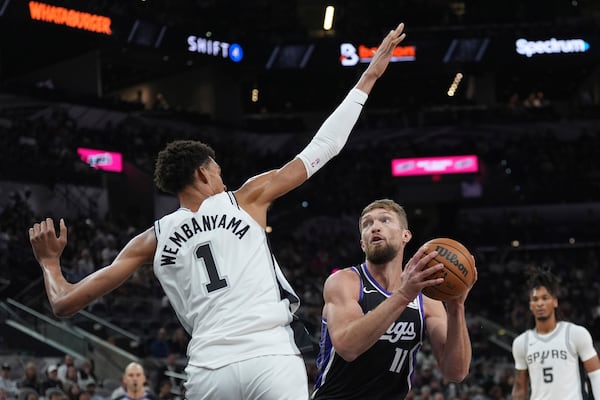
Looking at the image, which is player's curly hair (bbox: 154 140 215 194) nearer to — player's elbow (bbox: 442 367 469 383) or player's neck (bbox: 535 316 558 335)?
player's elbow (bbox: 442 367 469 383)

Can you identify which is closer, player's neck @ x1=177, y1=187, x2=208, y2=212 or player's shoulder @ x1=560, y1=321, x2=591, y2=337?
player's neck @ x1=177, y1=187, x2=208, y2=212

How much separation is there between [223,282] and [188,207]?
1.57ft

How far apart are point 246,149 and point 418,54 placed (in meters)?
7.85

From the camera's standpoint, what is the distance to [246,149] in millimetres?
37125

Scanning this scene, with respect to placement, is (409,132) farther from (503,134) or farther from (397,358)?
(397,358)

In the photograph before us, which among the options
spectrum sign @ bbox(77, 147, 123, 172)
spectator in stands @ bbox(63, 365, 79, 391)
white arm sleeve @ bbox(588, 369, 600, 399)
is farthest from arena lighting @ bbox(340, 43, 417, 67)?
white arm sleeve @ bbox(588, 369, 600, 399)

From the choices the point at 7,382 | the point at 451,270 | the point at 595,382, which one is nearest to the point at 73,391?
the point at 7,382

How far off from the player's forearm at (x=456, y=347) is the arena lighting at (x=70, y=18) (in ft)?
89.2

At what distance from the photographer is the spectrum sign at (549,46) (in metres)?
39.2

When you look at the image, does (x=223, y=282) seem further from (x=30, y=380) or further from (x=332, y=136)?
(x=30, y=380)

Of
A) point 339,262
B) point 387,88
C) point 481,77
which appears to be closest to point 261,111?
point 387,88

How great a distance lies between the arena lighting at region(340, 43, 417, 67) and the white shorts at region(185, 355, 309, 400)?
34.4 metres

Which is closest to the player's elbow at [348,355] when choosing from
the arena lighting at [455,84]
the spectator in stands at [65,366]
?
the spectator in stands at [65,366]

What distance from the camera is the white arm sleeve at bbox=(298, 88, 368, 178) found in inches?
202
